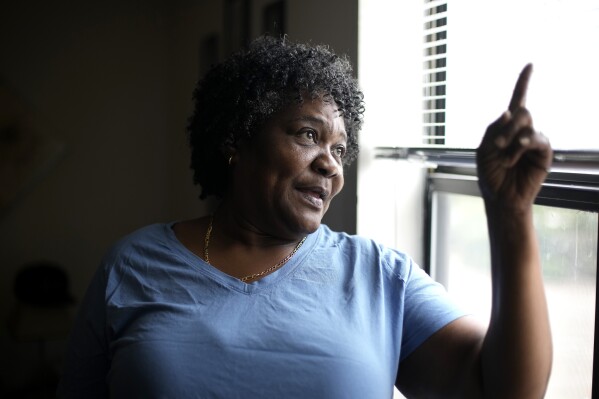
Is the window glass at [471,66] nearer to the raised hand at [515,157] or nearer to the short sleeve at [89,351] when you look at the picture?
the raised hand at [515,157]

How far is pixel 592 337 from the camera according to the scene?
119 cm

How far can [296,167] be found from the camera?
1.19 meters

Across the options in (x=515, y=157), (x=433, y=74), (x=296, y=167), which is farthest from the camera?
(x=433, y=74)

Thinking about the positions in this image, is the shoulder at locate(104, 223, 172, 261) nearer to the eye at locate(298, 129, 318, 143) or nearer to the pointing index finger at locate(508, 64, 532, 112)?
the eye at locate(298, 129, 318, 143)

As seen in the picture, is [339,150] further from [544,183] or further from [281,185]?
[544,183]

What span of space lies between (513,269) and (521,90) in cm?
25

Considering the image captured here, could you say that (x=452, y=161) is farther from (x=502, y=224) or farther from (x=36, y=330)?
(x=36, y=330)

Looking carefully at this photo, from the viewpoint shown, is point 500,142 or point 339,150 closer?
point 500,142

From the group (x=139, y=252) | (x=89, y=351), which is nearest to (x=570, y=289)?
(x=139, y=252)

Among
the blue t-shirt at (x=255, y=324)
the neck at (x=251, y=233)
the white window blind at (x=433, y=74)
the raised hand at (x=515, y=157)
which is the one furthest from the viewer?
the white window blind at (x=433, y=74)

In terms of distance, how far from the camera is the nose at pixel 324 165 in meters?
1.20

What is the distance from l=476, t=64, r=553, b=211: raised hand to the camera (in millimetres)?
785

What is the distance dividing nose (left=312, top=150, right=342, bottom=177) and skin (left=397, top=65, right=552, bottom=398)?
41 cm

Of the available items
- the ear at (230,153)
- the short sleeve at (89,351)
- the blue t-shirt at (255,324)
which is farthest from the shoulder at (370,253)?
the short sleeve at (89,351)
